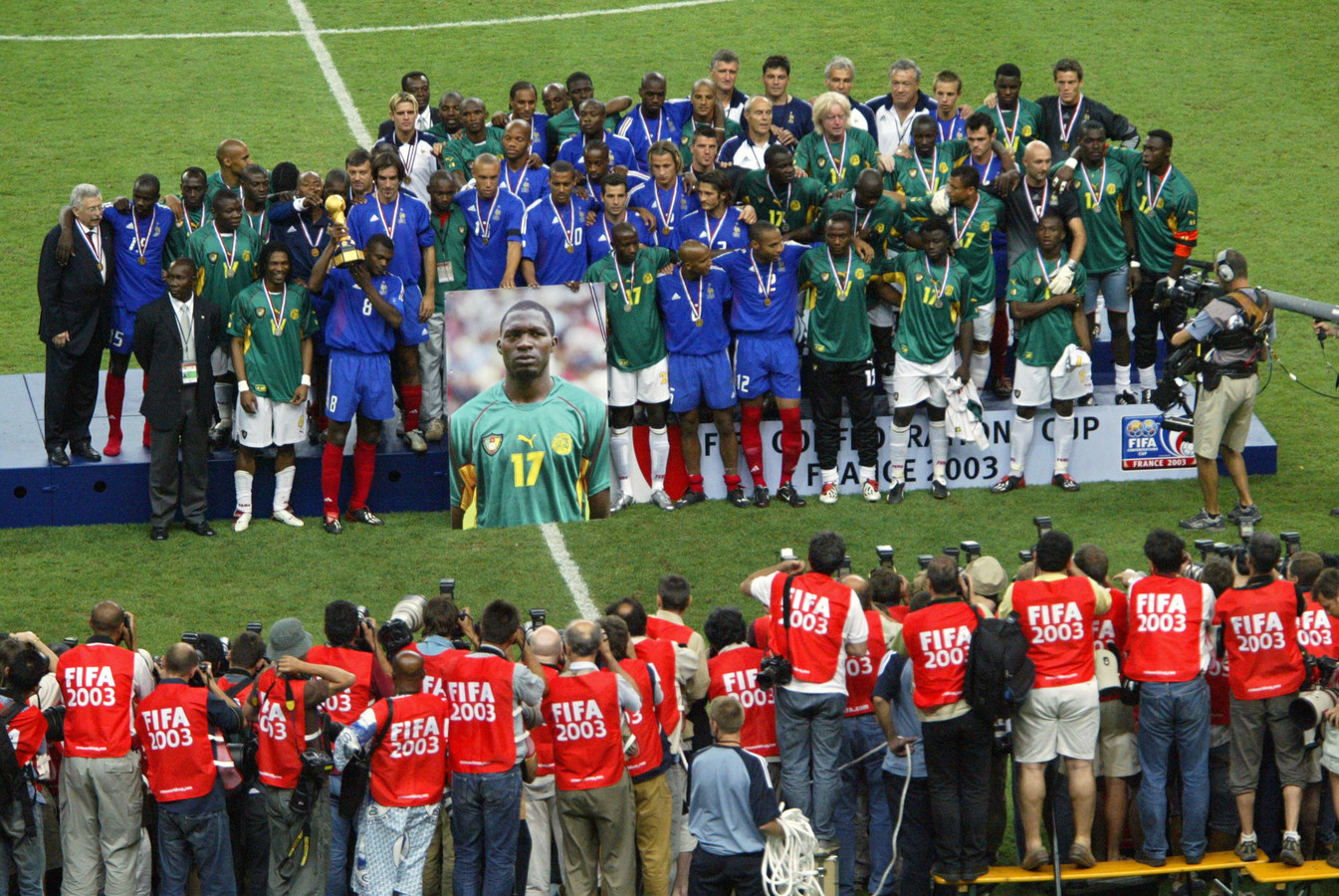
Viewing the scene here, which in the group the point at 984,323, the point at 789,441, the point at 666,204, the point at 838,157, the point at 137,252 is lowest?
Answer: the point at 789,441

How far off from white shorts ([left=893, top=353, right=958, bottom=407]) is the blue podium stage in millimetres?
3261

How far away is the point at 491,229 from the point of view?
44.0 ft

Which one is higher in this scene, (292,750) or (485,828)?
(292,750)

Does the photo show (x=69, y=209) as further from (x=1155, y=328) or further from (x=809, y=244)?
(x=1155, y=328)

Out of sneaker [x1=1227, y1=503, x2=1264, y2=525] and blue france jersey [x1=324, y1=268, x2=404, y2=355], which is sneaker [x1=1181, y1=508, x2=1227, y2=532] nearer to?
sneaker [x1=1227, y1=503, x2=1264, y2=525]

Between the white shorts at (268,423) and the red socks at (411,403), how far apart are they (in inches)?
30.6

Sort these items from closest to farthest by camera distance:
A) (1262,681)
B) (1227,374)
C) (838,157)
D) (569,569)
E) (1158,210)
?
(1262,681) < (569,569) < (1227,374) < (838,157) < (1158,210)

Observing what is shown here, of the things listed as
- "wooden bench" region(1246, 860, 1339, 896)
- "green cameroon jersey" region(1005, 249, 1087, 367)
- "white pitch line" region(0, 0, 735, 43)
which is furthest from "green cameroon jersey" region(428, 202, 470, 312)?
"white pitch line" region(0, 0, 735, 43)

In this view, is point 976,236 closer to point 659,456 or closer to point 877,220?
point 877,220

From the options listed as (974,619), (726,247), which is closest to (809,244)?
(726,247)

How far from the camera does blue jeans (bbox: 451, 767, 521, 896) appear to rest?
28.9 ft

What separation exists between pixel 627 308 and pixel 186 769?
211 inches

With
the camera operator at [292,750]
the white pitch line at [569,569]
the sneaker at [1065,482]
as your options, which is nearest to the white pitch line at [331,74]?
the white pitch line at [569,569]

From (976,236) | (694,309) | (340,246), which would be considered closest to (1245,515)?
(976,236)
